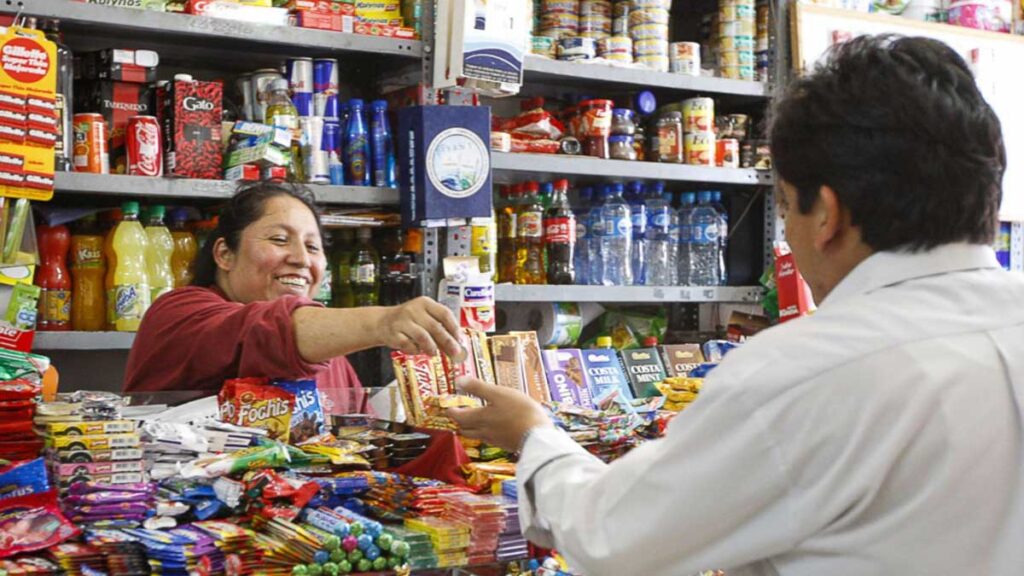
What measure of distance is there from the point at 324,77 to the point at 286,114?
0.68 ft

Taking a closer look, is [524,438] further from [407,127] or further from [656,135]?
[656,135]

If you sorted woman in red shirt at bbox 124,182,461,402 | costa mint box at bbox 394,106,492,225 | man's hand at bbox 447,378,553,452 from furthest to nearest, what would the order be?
costa mint box at bbox 394,106,492,225 → woman in red shirt at bbox 124,182,461,402 → man's hand at bbox 447,378,553,452

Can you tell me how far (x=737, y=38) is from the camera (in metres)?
4.52

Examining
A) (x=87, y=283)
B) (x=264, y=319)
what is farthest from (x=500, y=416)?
(x=87, y=283)

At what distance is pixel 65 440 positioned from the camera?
1.87 metres

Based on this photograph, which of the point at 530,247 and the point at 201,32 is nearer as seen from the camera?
the point at 201,32

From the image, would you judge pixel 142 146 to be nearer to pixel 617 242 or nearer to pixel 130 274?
pixel 130 274

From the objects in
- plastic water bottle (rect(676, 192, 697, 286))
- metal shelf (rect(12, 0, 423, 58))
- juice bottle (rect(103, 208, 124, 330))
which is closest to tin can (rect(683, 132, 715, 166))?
plastic water bottle (rect(676, 192, 697, 286))

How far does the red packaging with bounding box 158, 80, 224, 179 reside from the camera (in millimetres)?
3408

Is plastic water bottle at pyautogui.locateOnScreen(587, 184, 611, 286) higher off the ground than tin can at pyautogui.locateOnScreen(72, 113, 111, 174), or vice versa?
tin can at pyautogui.locateOnScreen(72, 113, 111, 174)

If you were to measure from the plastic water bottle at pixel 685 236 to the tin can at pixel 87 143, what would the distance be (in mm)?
2165

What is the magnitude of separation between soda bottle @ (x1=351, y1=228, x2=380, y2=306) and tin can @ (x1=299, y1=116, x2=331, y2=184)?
0.98ft

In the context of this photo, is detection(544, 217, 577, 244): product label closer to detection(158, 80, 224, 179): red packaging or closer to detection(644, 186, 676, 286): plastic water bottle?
detection(644, 186, 676, 286): plastic water bottle

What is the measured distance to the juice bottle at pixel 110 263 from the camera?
342 centimetres
